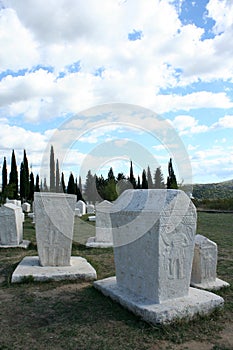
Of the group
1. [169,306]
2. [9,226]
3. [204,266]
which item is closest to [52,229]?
[204,266]

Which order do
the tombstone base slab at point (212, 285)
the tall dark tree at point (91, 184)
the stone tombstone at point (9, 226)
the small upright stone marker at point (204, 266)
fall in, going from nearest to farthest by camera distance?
1. the tombstone base slab at point (212, 285)
2. the small upright stone marker at point (204, 266)
3. the stone tombstone at point (9, 226)
4. the tall dark tree at point (91, 184)

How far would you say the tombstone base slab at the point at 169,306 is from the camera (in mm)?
4312

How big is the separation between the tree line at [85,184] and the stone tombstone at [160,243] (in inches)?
242

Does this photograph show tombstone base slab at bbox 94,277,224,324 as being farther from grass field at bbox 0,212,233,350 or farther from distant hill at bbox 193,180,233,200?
distant hill at bbox 193,180,233,200

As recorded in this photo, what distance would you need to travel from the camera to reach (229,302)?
5.38 meters

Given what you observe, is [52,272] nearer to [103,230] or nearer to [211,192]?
[103,230]

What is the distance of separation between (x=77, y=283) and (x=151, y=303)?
7.53 feet

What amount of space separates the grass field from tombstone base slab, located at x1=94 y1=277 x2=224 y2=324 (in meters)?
0.09

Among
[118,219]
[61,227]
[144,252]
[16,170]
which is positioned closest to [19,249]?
[61,227]

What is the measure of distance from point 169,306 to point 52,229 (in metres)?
3.64

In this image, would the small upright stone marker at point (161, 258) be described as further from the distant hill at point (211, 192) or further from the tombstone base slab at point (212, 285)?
the distant hill at point (211, 192)

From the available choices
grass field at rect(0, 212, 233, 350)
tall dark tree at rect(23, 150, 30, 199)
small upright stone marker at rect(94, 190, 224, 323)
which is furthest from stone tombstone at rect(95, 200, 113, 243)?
tall dark tree at rect(23, 150, 30, 199)

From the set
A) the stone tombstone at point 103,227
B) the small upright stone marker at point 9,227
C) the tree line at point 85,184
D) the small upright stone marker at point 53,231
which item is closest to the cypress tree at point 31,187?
Answer: the tree line at point 85,184

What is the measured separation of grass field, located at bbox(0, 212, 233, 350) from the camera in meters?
3.90
